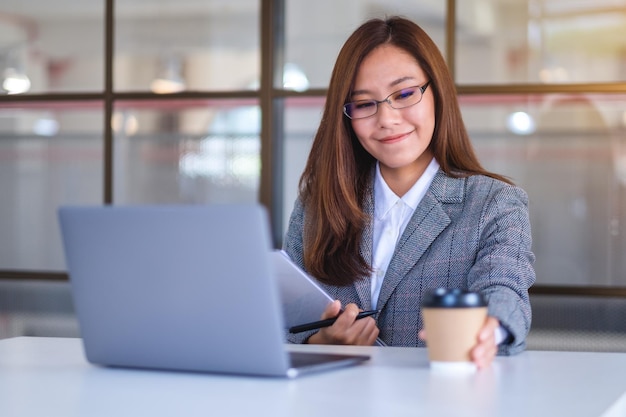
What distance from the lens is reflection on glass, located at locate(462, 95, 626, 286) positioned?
12.8 ft

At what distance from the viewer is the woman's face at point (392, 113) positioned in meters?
2.19

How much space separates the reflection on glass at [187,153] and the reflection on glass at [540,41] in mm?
968

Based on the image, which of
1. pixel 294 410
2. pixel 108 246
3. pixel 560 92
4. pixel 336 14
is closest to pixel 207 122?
pixel 336 14

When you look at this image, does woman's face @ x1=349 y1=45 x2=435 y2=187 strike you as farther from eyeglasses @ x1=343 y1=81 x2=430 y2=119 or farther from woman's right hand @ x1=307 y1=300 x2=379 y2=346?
→ woman's right hand @ x1=307 y1=300 x2=379 y2=346

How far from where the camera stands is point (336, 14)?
163 inches

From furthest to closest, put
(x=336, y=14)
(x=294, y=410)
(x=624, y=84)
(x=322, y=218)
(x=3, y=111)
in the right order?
(x=3, y=111) → (x=336, y=14) → (x=624, y=84) → (x=322, y=218) → (x=294, y=410)

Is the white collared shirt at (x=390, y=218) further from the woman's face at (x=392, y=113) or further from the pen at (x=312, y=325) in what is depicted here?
the pen at (x=312, y=325)

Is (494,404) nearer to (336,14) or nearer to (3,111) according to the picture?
(336,14)

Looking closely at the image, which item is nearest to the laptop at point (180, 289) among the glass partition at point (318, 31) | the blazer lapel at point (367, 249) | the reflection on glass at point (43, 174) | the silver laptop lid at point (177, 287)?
the silver laptop lid at point (177, 287)

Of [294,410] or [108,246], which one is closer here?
[294,410]

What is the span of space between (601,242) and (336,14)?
1.44 metres

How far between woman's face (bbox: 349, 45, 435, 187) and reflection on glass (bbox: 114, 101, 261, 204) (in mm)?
2025

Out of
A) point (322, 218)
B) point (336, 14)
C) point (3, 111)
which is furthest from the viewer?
point (3, 111)

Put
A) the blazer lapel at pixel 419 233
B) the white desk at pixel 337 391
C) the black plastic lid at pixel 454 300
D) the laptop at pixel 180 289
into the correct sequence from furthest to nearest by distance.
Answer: the blazer lapel at pixel 419 233 → the black plastic lid at pixel 454 300 → the laptop at pixel 180 289 → the white desk at pixel 337 391
